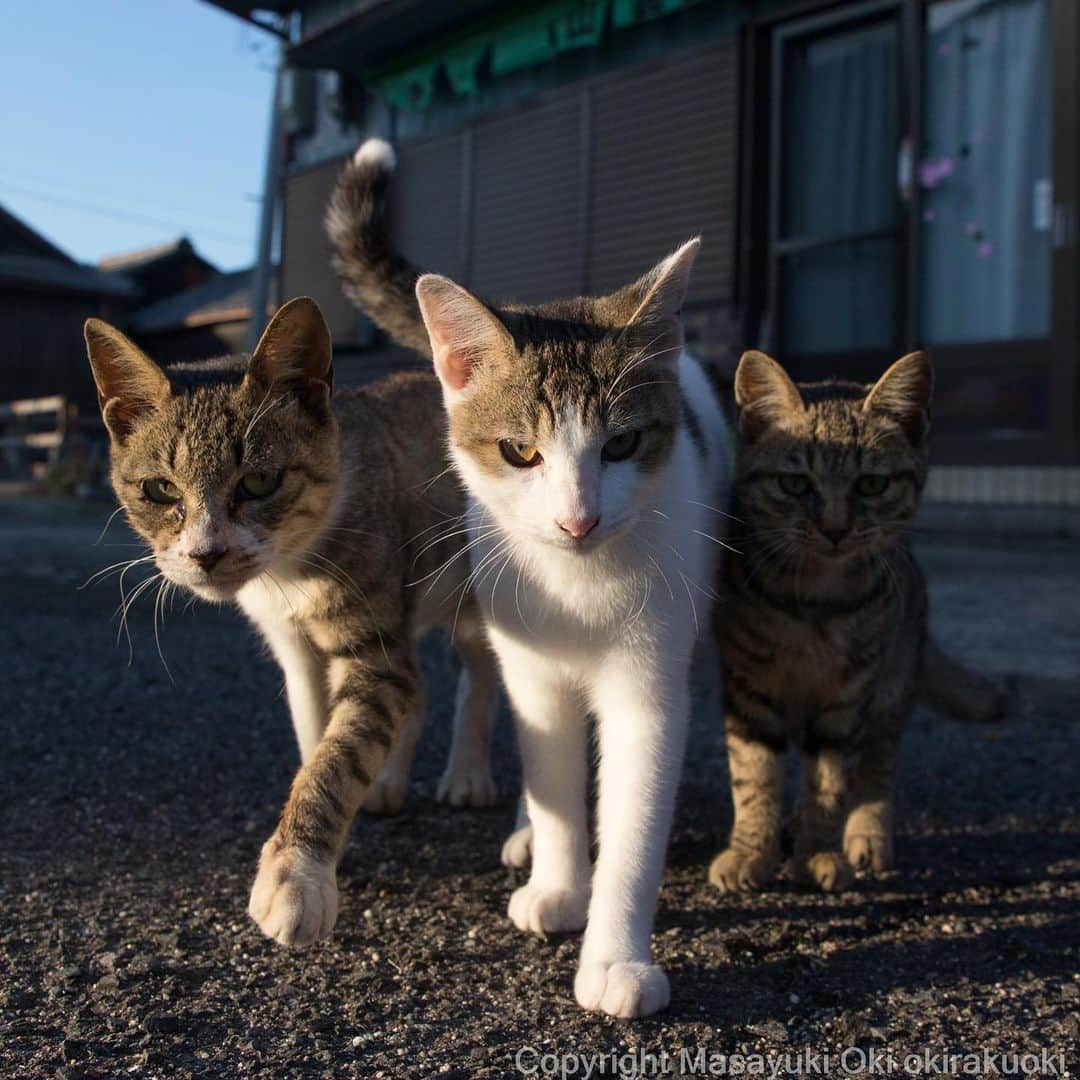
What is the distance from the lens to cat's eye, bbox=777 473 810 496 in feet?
8.11

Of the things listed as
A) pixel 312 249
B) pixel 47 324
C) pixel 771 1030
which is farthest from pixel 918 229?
pixel 47 324

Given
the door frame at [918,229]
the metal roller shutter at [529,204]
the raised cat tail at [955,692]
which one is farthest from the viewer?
the metal roller shutter at [529,204]

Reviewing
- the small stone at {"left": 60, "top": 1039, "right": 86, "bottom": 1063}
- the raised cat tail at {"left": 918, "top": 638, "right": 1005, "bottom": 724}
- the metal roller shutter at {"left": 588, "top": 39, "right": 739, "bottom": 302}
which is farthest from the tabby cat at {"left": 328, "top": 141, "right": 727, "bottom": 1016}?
the metal roller shutter at {"left": 588, "top": 39, "right": 739, "bottom": 302}

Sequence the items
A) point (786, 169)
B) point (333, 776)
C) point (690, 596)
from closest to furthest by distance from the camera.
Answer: point (333, 776) → point (690, 596) → point (786, 169)

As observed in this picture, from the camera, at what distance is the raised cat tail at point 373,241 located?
298 cm

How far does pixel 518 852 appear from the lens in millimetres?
2545

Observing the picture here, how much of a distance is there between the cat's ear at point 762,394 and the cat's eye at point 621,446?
1.62 feet

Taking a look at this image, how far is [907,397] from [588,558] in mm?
881

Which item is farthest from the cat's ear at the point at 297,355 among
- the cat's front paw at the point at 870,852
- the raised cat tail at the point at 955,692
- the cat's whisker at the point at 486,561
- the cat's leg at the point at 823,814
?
the raised cat tail at the point at 955,692

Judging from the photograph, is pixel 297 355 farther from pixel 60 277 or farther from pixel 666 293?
pixel 60 277

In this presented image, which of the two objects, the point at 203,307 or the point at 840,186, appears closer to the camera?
the point at 840,186

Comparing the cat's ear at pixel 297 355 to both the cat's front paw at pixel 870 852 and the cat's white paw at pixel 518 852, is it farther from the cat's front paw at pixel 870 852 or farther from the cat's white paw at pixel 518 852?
the cat's front paw at pixel 870 852

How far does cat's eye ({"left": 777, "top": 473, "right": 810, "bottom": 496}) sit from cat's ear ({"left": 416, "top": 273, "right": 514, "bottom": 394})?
2.32 ft

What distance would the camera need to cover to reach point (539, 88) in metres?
8.73
